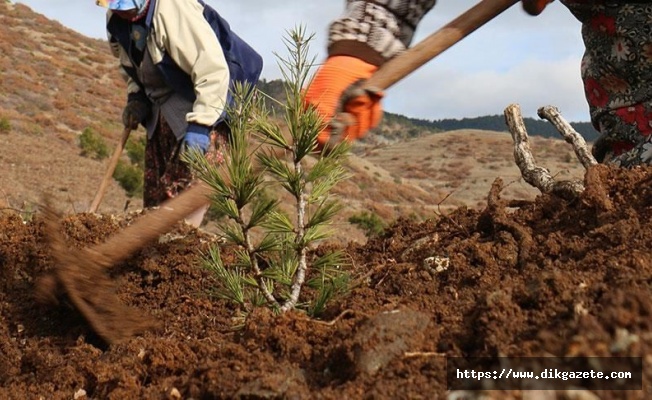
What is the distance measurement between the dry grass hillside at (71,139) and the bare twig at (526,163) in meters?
0.48

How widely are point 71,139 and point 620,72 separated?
1857 cm

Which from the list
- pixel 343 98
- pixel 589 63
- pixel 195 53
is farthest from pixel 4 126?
pixel 343 98

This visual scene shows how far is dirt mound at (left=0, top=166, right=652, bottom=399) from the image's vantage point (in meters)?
0.89

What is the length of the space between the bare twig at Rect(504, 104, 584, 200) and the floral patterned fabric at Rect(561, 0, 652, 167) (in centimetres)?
20

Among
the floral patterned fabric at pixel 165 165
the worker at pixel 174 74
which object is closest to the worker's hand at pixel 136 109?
the worker at pixel 174 74

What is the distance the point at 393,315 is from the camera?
1043mm

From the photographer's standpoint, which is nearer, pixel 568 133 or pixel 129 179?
pixel 568 133

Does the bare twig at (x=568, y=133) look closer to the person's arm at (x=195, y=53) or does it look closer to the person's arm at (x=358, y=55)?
the person's arm at (x=358, y=55)

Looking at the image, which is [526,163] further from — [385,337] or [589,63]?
[385,337]

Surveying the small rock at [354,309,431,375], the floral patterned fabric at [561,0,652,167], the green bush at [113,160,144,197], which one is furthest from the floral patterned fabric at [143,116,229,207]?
the green bush at [113,160,144,197]

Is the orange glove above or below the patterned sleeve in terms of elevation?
below

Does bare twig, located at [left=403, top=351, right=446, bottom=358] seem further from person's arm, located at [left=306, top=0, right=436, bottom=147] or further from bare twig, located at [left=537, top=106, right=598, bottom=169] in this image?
bare twig, located at [left=537, top=106, right=598, bottom=169]

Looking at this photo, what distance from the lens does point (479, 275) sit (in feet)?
4.67

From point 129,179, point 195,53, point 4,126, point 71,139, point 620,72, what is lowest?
point 620,72
